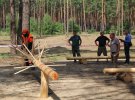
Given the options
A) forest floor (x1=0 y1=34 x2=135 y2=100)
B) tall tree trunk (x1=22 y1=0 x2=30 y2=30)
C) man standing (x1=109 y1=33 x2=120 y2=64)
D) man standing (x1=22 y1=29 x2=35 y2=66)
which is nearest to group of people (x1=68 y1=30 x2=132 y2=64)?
man standing (x1=109 y1=33 x2=120 y2=64)

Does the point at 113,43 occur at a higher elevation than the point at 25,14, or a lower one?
lower

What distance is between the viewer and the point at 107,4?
250 ft

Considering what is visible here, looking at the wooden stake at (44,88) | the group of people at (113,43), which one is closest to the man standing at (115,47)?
the group of people at (113,43)

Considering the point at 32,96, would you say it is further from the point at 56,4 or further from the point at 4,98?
the point at 56,4

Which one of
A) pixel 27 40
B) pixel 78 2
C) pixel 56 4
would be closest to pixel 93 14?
pixel 78 2

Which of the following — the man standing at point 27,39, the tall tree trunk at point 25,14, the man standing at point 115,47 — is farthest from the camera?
the tall tree trunk at point 25,14

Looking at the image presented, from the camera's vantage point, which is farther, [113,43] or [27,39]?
[113,43]

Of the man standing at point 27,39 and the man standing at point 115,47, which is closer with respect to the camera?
the man standing at point 27,39

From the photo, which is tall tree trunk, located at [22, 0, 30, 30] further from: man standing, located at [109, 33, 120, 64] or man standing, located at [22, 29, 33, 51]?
man standing, located at [109, 33, 120, 64]

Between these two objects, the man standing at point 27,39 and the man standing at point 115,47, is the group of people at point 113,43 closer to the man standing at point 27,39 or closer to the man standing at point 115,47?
the man standing at point 115,47

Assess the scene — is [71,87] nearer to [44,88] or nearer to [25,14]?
[44,88]

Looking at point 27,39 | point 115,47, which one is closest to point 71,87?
point 27,39

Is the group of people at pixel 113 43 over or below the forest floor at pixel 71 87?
over

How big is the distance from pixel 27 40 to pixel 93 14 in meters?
76.7
